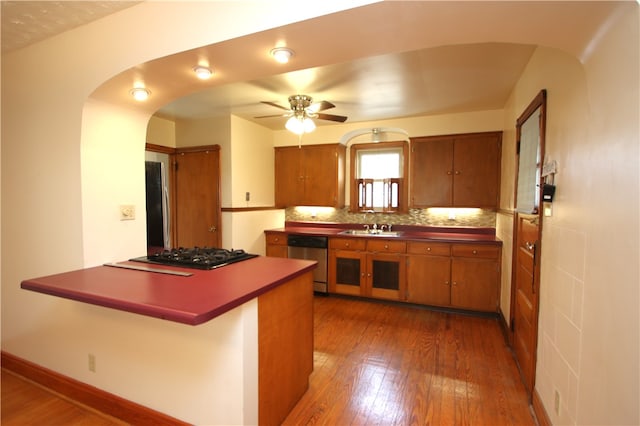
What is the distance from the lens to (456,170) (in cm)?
382

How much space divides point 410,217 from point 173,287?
3.49 metres

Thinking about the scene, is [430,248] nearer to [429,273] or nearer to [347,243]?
[429,273]

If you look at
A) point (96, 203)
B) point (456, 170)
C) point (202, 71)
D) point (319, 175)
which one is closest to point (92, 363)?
point (96, 203)

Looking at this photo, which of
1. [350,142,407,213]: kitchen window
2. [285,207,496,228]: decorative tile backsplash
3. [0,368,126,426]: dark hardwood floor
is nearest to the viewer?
[0,368,126,426]: dark hardwood floor

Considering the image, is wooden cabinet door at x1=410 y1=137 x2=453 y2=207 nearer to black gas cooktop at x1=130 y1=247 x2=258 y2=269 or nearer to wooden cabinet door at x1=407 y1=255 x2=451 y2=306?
wooden cabinet door at x1=407 y1=255 x2=451 y2=306

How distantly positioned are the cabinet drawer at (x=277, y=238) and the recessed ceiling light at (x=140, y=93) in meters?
2.66

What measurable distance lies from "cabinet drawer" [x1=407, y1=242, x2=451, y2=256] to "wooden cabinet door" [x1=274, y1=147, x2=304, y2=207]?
185cm

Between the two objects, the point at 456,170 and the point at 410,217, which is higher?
the point at 456,170

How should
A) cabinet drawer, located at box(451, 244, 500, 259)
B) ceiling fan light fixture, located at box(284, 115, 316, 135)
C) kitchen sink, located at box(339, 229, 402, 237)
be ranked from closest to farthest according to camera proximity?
1. ceiling fan light fixture, located at box(284, 115, 316, 135)
2. cabinet drawer, located at box(451, 244, 500, 259)
3. kitchen sink, located at box(339, 229, 402, 237)

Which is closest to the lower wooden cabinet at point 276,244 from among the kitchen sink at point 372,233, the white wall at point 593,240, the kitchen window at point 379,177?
the kitchen sink at point 372,233

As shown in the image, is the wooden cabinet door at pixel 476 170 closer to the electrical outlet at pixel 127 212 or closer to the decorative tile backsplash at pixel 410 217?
the decorative tile backsplash at pixel 410 217

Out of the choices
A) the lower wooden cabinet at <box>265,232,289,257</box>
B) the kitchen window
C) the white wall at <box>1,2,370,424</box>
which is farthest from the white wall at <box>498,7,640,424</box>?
the lower wooden cabinet at <box>265,232,289,257</box>

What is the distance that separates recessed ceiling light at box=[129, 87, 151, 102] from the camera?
1.99 m

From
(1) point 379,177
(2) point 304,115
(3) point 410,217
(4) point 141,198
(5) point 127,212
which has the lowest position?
(3) point 410,217
